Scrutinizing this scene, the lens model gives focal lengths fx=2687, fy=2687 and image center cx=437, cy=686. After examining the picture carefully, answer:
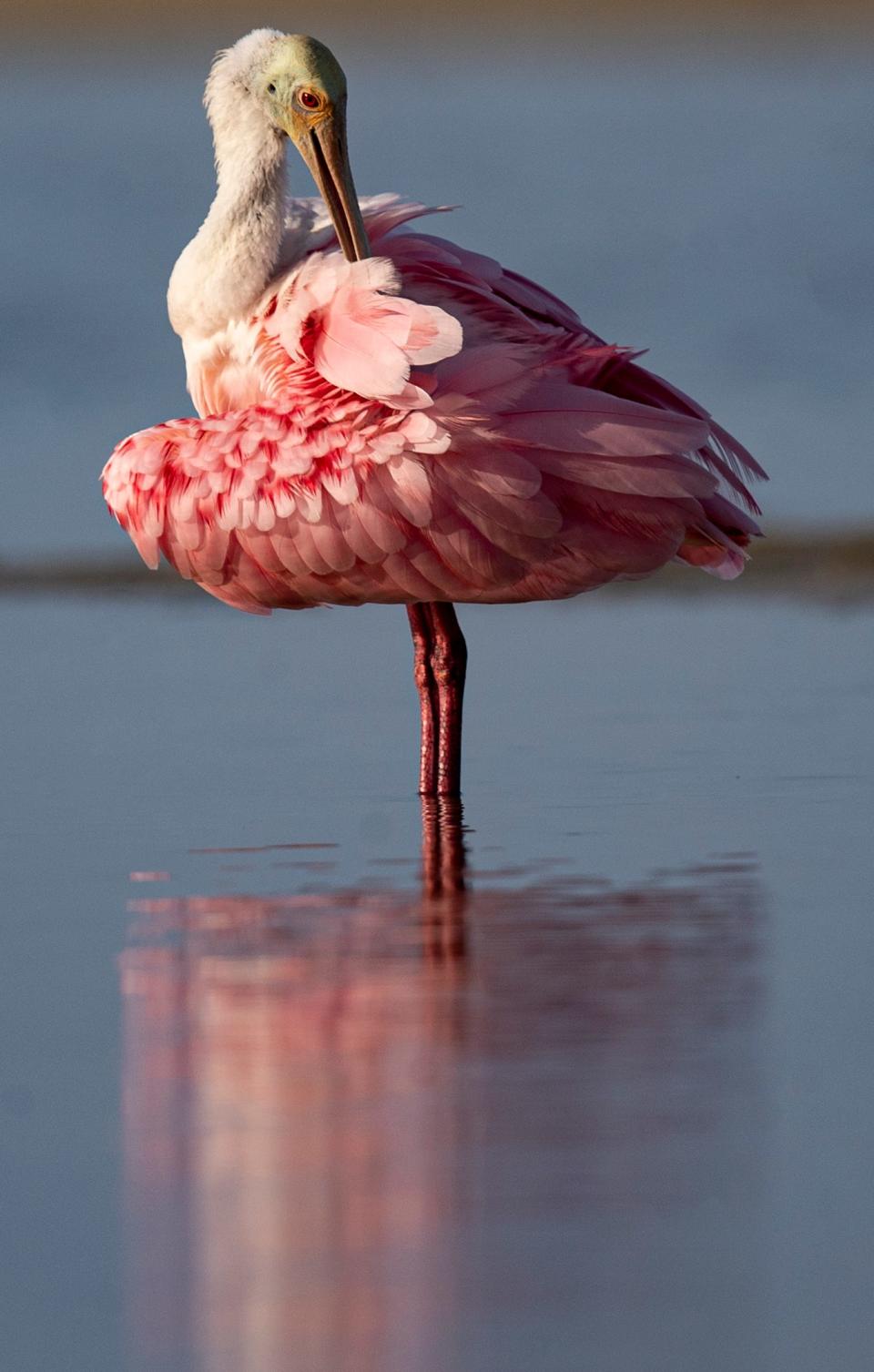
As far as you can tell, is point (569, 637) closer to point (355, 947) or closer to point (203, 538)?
point (203, 538)

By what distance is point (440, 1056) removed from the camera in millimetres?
4414

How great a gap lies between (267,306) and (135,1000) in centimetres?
303

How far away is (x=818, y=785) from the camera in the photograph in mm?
7734

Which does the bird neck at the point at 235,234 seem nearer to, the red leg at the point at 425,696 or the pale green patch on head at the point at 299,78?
the pale green patch on head at the point at 299,78

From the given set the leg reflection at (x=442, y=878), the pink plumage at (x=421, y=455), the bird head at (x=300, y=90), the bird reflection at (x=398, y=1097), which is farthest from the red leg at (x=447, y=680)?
the bird reflection at (x=398, y=1097)

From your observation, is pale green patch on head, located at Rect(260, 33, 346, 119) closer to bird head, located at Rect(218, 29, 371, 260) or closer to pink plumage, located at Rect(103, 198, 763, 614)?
bird head, located at Rect(218, 29, 371, 260)

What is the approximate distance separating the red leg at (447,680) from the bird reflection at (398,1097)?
2011 mm

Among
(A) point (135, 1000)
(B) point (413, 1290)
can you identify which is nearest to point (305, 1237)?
(B) point (413, 1290)

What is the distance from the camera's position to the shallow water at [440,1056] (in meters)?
3.26

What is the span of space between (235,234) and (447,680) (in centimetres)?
151

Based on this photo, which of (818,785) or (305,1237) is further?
(818,785)

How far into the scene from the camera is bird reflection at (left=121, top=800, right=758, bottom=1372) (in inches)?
130

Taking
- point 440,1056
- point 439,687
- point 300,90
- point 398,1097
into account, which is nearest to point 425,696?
point 439,687

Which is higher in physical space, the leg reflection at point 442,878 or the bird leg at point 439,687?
the bird leg at point 439,687
